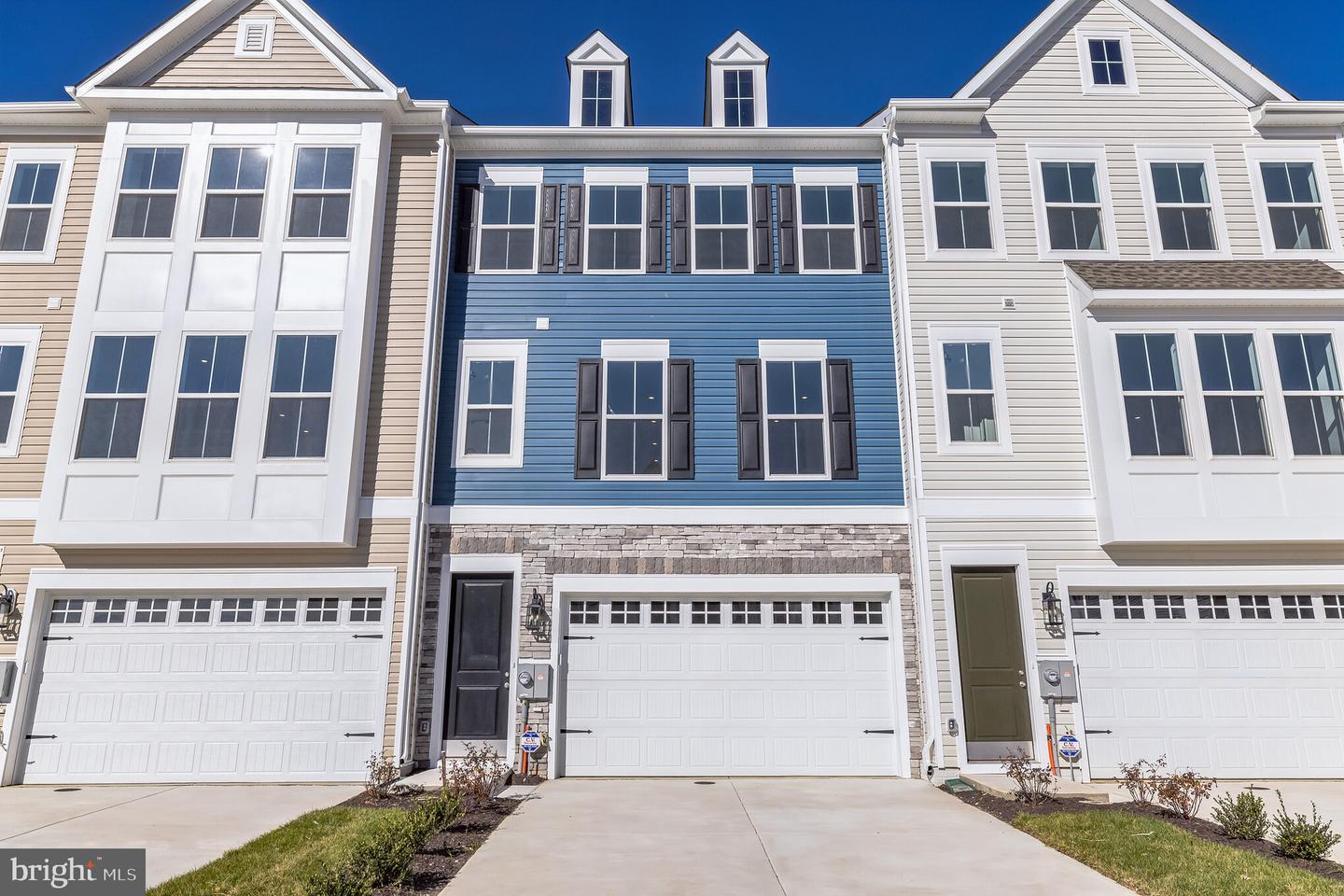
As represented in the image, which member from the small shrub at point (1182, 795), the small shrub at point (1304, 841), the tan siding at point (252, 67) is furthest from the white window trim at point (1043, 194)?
the tan siding at point (252, 67)

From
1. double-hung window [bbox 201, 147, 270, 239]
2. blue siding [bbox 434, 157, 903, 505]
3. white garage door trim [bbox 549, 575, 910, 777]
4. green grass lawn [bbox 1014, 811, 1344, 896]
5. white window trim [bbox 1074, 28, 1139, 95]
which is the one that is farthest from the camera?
white window trim [bbox 1074, 28, 1139, 95]

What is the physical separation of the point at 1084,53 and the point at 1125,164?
1.99 m

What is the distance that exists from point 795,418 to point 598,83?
21.6ft

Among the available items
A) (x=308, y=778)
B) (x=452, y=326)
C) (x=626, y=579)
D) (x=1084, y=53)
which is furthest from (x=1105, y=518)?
(x=308, y=778)

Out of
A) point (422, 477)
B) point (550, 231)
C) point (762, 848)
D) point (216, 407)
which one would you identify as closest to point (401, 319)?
point (422, 477)

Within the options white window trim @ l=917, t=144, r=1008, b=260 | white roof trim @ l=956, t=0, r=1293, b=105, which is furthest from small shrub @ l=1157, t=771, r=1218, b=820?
white roof trim @ l=956, t=0, r=1293, b=105

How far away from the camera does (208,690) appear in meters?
11.1

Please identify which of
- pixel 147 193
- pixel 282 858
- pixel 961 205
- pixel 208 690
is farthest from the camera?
pixel 961 205

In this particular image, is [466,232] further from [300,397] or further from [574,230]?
[300,397]

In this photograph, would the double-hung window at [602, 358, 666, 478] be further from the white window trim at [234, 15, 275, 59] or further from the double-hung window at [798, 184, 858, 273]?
the white window trim at [234, 15, 275, 59]

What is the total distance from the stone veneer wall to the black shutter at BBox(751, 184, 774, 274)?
3.97 metres

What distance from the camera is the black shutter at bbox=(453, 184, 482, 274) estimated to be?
12.8 metres

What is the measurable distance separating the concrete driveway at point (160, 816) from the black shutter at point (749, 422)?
6411 mm

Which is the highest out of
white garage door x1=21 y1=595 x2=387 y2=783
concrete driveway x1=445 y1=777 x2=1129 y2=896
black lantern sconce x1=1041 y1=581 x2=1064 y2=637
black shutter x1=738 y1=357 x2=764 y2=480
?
black shutter x1=738 y1=357 x2=764 y2=480
